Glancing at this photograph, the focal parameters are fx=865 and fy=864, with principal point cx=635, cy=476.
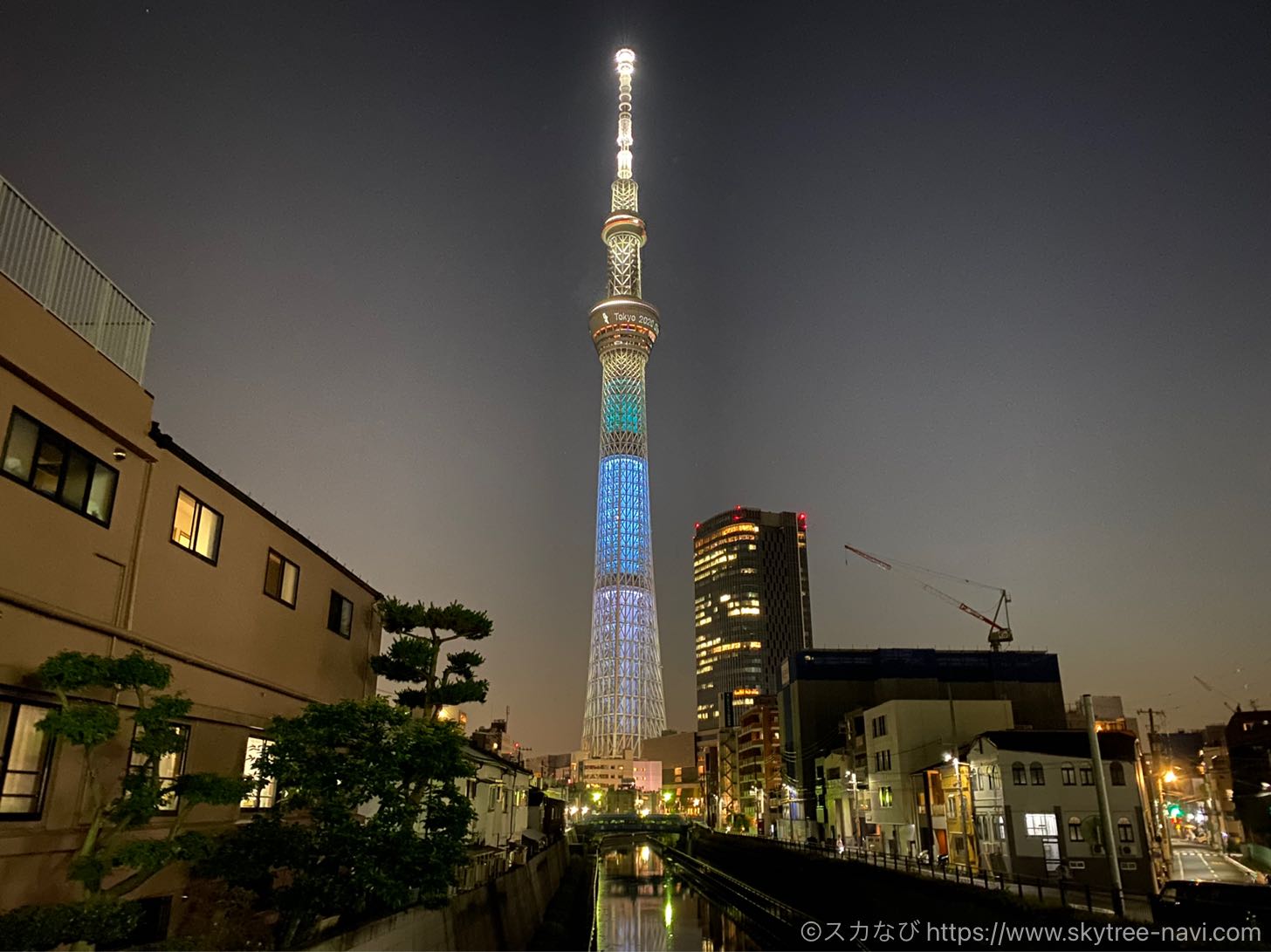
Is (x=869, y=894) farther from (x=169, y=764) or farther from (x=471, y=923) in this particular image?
(x=169, y=764)

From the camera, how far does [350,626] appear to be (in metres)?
22.1

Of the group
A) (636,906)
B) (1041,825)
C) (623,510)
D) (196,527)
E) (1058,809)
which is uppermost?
(623,510)

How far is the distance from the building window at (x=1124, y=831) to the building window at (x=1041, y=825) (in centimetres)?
234

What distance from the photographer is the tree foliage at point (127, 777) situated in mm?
9789

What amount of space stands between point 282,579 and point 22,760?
24.8ft

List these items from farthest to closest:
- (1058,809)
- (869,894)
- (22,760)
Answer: (1058,809) → (869,894) → (22,760)

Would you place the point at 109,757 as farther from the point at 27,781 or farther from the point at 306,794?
the point at 306,794

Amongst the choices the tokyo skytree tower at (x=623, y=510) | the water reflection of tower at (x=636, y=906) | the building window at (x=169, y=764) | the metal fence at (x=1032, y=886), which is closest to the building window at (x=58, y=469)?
the building window at (x=169, y=764)

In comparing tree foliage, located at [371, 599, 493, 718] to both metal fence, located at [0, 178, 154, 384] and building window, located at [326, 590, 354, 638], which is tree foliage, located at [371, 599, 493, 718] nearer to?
building window, located at [326, 590, 354, 638]

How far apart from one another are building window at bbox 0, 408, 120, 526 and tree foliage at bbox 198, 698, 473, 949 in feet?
15.6

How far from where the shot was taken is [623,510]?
388 ft

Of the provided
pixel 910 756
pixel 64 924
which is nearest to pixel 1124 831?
pixel 910 756

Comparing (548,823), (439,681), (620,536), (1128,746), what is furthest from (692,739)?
(439,681)

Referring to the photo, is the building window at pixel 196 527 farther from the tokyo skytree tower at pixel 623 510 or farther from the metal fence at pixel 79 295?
the tokyo skytree tower at pixel 623 510
